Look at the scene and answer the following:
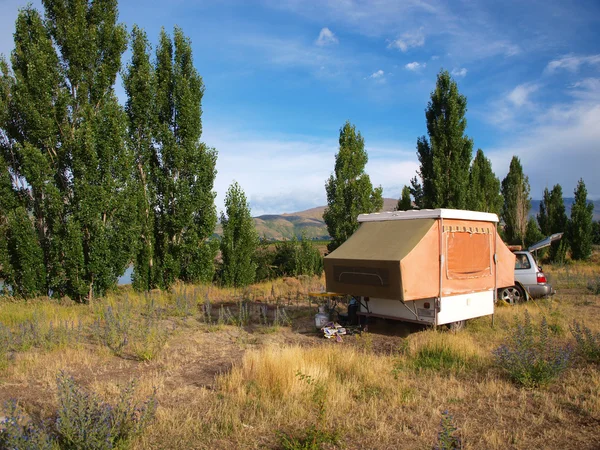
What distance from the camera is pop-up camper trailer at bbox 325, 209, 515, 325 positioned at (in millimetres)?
8102

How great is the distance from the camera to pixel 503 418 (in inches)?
192

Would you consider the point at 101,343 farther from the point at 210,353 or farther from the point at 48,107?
the point at 48,107

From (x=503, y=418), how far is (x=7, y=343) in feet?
25.3

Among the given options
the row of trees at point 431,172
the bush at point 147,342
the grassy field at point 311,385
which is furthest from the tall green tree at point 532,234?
the bush at point 147,342

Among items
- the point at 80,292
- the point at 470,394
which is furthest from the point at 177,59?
the point at 470,394

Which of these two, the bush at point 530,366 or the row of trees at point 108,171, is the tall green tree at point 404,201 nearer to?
the row of trees at point 108,171

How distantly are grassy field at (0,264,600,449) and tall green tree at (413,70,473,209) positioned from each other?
11086 mm

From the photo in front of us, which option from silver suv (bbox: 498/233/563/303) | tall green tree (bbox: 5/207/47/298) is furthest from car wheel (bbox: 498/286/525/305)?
tall green tree (bbox: 5/207/47/298)

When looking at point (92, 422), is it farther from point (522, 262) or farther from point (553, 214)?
point (553, 214)

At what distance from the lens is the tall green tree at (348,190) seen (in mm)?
19203

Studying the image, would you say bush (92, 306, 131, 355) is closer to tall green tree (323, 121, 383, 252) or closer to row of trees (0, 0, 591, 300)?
row of trees (0, 0, 591, 300)

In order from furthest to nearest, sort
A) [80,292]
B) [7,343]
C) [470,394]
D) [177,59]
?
1. [177,59]
2. [80,292]
3. [7,343]
4. [470,394]

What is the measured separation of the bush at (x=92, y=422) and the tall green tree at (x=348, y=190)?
1519 cm

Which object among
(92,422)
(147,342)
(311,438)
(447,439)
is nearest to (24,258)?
(147,342)
